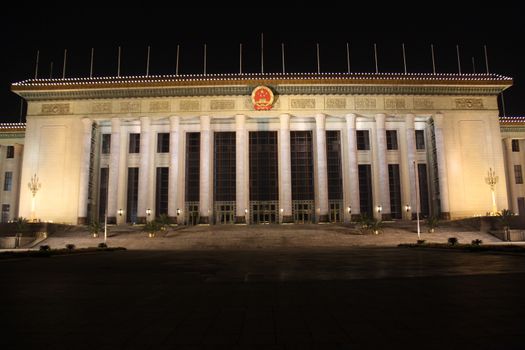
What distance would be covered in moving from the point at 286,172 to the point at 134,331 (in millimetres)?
50474

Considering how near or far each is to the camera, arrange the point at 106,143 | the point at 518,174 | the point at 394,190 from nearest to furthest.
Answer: the point at 394,190 < the point at 106,143 < the point at 518,174

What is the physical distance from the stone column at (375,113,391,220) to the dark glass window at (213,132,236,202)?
1962 centimetres

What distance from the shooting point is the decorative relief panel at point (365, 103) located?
56844mm

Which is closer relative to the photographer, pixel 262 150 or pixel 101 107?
pixel 101 107

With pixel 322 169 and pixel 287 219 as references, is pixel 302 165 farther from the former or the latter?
pixel 287 219

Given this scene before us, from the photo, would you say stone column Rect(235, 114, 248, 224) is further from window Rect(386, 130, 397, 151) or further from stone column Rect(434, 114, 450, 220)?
stone column Rect(434, 114, 450, 220)

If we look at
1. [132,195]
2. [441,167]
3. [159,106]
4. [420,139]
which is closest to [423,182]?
[441,167]

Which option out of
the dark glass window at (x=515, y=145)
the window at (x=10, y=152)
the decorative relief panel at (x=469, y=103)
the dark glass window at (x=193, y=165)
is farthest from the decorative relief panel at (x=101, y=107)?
the dark glass window at (x=515, y=145)

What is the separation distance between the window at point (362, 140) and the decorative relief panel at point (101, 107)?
34.6 meters

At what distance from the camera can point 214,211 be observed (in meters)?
57.7

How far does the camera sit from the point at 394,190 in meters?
58.3

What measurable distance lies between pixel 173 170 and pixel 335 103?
23204 mm

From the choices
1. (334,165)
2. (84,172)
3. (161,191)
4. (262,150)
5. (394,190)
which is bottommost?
(394,190)

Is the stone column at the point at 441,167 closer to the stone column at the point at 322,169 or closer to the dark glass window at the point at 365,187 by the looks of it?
the dark glass window at the point at 365,187
